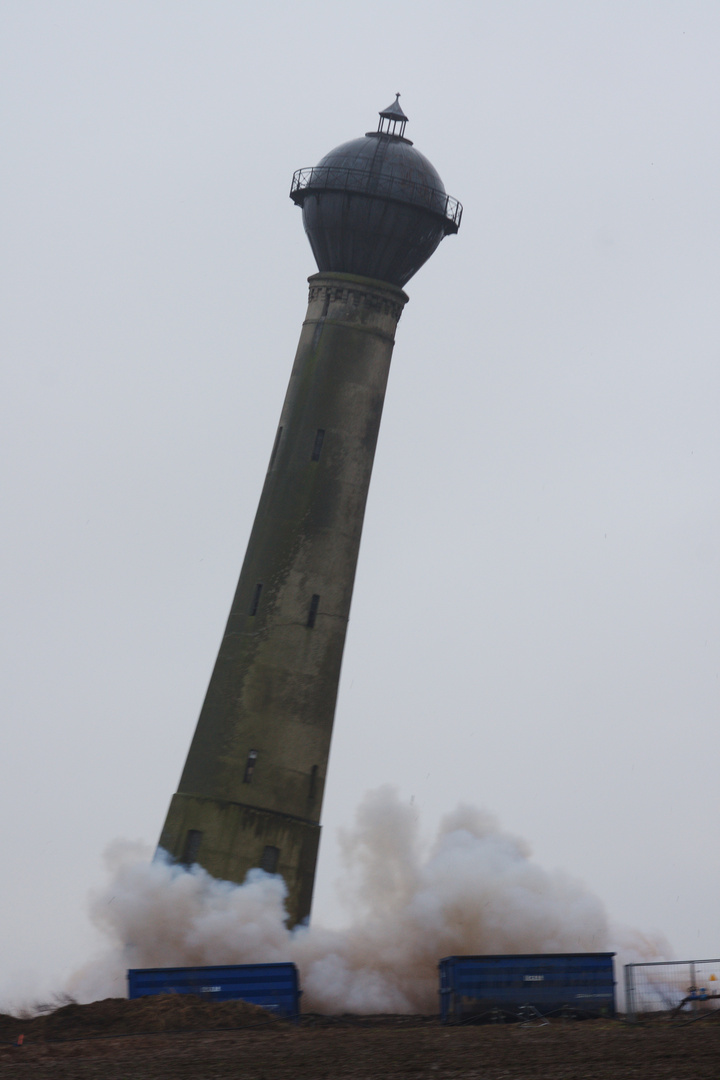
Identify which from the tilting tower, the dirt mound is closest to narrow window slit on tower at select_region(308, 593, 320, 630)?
the tilting tower

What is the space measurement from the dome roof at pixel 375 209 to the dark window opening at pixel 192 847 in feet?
62.6

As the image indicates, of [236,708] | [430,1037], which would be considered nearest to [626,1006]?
[430,1037]

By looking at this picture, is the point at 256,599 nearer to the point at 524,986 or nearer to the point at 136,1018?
the point at 136,1018

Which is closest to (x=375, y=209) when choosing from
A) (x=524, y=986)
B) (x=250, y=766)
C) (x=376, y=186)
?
(x=376, y=186)

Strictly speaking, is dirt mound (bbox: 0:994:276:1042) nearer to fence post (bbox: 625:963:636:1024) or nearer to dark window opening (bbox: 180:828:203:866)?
dark window opening (bbox: 180:828:203:866)

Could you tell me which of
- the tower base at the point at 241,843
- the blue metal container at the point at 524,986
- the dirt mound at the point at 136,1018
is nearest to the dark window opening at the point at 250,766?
the tower base at the point at 241,843

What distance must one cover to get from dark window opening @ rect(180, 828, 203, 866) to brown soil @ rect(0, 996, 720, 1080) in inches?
334

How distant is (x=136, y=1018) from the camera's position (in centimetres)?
3947

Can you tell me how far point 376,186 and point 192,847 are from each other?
22.1 metres

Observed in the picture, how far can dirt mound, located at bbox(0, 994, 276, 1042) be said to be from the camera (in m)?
39.2

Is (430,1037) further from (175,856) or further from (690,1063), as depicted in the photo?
(175,856)

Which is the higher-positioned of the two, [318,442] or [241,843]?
[318,442]

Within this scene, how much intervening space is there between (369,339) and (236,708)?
12973mm

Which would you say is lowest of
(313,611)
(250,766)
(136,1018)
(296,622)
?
(136,1018)
